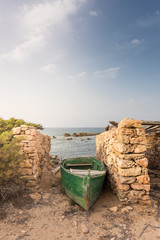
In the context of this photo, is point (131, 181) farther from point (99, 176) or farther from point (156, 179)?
point (156, 179)

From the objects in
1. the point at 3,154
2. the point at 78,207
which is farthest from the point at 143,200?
the point at 3,154

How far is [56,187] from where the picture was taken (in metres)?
6.37

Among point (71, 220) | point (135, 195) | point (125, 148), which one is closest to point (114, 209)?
point (135, 195)

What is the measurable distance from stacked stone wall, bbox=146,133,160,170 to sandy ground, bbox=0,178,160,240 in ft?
18.2

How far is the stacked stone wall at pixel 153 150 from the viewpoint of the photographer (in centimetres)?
940

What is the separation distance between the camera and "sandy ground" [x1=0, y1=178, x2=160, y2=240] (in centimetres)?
337

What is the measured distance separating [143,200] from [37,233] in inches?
134

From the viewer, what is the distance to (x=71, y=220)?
3.94 m

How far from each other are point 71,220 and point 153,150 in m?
7.91

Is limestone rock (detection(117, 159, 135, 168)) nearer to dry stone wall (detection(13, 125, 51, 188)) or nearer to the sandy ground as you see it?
the sandy ground

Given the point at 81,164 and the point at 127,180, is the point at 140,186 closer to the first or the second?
the point at 127,180

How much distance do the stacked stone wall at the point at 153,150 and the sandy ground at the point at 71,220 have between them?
5556 millimetres

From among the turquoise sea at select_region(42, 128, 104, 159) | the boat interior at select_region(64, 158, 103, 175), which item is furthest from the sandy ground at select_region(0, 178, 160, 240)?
the turquoise sea at select_region(42, 128, 104, 159)

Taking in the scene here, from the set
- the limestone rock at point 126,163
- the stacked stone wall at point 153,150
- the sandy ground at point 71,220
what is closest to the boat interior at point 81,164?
the sandy ground at point 71,220
